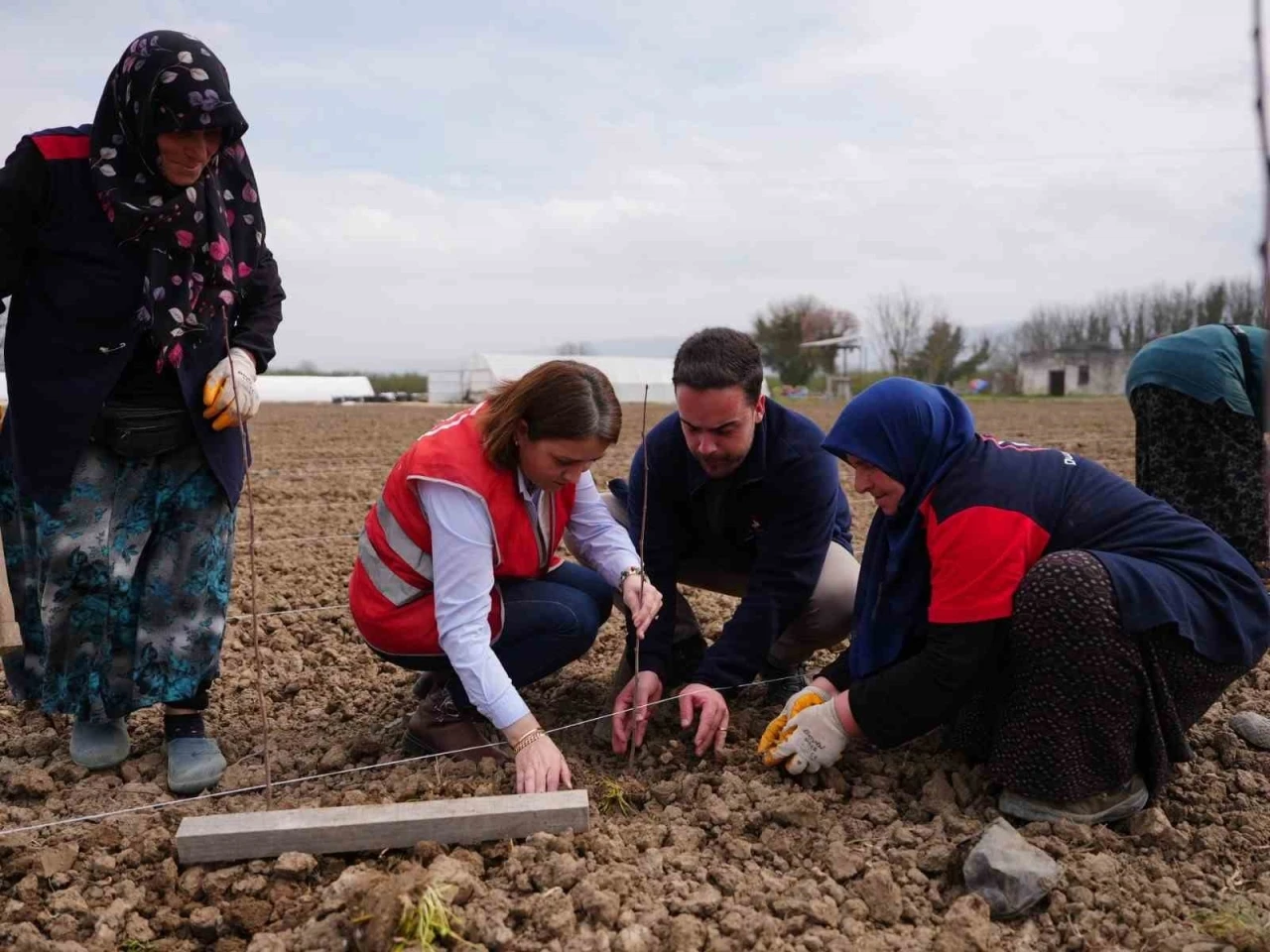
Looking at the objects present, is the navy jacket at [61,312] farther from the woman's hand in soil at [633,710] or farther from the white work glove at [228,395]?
the woman's hand in soil at [633,710]

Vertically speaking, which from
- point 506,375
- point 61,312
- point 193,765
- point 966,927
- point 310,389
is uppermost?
A: point 506,375

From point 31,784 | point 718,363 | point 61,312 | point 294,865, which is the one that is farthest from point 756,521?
point 31,784

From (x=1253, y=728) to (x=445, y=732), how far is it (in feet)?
6.58

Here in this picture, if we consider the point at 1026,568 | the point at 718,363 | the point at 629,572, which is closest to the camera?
the point at 1026,568

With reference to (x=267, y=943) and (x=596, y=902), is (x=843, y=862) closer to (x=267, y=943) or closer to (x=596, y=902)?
(x=596, y=902)

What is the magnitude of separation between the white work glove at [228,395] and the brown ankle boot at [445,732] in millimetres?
835

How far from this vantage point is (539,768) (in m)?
2.33

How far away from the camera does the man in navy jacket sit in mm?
2744

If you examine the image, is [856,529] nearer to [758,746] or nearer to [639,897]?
[758,746]

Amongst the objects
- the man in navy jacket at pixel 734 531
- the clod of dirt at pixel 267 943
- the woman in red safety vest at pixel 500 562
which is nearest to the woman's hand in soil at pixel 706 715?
the man in navy jacket at pixel 734 531

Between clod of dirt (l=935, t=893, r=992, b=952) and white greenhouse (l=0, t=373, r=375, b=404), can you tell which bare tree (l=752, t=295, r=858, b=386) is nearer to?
white greenhouse (l=0, t=373, r=375, b=404)

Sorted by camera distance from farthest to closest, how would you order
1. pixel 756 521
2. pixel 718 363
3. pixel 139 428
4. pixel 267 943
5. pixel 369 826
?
pixel 756 521 → pixel 718 363 → pixel 139 428 → pixel 369 826 → pixel 267 943

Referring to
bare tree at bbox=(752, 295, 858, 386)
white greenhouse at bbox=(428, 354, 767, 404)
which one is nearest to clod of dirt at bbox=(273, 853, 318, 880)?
white greenhouse at bbox=(428, 354, 767, 404)

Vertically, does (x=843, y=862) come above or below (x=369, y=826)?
below
